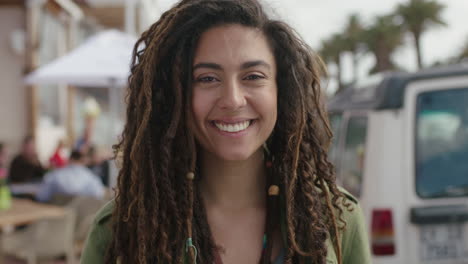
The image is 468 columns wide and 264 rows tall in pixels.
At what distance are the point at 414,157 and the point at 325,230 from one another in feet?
5.91

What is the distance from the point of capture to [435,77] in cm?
326

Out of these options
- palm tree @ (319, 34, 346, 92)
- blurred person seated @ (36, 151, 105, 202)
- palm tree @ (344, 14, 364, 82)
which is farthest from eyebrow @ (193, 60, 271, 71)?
palm tree @ (319, 34, 346, 92)

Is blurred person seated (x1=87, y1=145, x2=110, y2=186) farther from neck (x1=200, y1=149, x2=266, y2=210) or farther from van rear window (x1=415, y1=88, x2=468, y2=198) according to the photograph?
neck (x1=200, y1=149, x2=266, y2=210)

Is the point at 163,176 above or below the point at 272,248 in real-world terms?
above

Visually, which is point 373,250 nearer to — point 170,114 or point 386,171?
point 386,171

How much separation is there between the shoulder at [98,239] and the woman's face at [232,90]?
1.18 feet

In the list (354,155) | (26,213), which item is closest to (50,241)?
(26,213)

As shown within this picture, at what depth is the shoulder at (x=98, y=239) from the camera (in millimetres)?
1580

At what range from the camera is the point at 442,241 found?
10.5 ft

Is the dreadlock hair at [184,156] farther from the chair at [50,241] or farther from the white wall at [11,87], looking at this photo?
the white wall at [11,87]

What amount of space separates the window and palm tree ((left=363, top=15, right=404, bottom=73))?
86.5 ft

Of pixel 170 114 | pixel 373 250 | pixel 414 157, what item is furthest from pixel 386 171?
pixel 170 114

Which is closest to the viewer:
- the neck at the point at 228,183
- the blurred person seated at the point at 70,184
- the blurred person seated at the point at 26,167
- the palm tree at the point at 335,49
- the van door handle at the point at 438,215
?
the neck at the point at 228,183

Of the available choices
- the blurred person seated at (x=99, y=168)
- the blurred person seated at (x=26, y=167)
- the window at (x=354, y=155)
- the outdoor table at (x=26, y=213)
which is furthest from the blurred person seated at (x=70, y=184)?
the window at (x=354, y=155)
